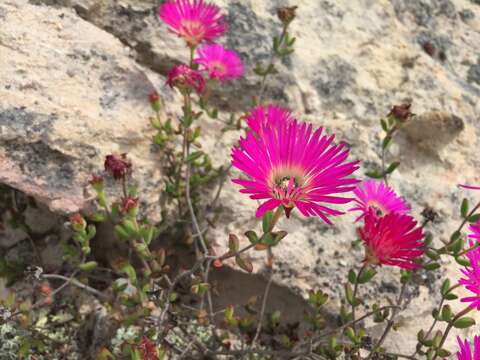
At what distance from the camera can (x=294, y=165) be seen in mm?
1354

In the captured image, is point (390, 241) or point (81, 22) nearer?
point (390, 241)

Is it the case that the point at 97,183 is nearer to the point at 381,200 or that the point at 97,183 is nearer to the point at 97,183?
the point at 97,183

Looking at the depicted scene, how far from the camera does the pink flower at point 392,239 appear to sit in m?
1.21

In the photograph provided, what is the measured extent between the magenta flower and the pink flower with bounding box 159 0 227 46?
0.55ft

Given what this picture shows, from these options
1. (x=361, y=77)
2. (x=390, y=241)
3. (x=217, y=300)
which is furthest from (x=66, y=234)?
(x=361, y=77)

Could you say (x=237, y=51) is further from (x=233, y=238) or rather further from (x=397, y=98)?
(x=233, y=238)

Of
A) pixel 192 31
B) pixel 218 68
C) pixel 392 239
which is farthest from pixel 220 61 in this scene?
pixel 392 239

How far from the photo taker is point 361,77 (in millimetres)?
2555

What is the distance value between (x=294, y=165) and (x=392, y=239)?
13.8 inches

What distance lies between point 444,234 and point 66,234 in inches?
71.4

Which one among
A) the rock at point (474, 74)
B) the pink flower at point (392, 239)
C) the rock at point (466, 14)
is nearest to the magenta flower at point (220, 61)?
the pink flower at point (392, 239)

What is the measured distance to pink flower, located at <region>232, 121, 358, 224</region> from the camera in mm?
1148

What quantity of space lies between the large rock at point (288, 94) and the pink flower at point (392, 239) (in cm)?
72

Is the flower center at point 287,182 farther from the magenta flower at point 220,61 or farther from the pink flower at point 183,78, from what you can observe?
the magenta flower at point 220,61
